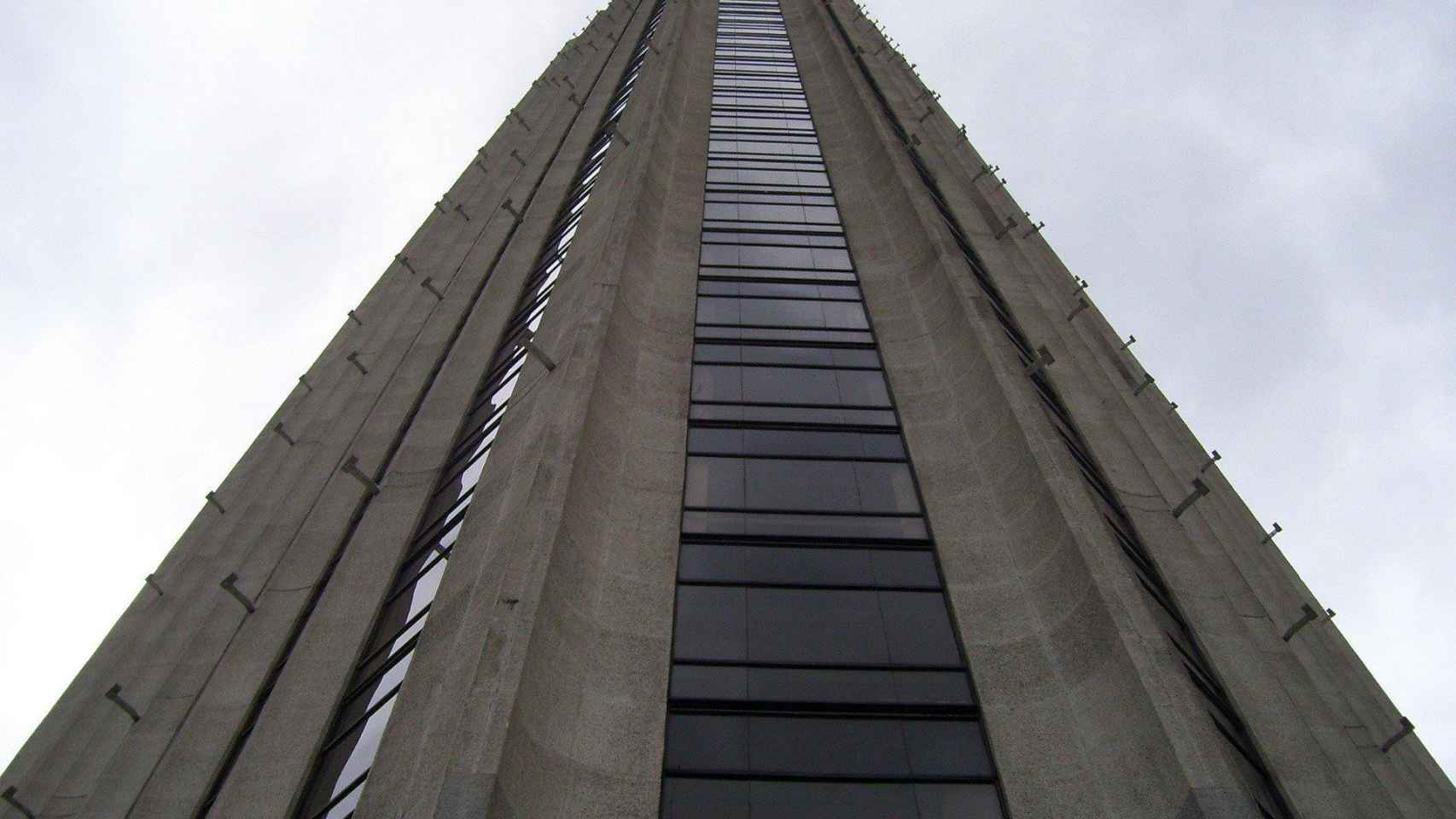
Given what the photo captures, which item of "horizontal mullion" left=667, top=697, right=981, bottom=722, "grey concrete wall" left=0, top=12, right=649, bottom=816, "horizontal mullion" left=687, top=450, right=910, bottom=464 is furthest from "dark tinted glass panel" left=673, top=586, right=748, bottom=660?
"grey concrete wall" left=0, top=12, right=649, bottom=816

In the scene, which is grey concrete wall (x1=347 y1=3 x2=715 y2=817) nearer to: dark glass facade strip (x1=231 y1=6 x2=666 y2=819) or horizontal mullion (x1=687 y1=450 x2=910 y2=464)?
horizontal mullion (x1=687 y1=450 x2=910 y2=464)

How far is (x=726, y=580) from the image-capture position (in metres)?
15.8

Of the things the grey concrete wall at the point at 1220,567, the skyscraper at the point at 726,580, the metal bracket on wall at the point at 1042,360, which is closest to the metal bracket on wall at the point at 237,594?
the skyscraper at the point at 726,580

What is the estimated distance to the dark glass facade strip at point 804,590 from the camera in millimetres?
12812

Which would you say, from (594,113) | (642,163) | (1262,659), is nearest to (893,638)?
(1262,659)

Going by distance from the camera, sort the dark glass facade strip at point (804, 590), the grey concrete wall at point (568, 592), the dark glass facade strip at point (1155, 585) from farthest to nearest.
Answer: the dark glass facade strip at point (1155, 585), the dark glass facade strip at point (804, 590), the grey concrete wall at point (568, 592)

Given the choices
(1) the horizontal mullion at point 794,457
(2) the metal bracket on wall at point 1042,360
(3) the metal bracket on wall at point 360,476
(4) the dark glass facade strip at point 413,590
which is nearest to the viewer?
(4) the dark glass facade strip at point 413,590

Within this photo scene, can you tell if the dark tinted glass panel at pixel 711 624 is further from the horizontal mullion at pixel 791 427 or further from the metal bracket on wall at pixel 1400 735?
the metal bracket on wall at pixel 1400 735

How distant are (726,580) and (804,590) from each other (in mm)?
1191

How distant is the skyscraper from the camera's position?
12.6 m

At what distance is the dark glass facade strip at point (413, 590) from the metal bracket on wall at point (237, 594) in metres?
3.10

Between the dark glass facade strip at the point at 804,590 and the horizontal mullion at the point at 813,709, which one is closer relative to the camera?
the dark glass facade strip at the point at 804,590

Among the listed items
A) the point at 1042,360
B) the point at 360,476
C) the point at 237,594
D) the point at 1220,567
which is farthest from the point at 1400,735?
the point at 237,594

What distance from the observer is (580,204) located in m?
30.8
